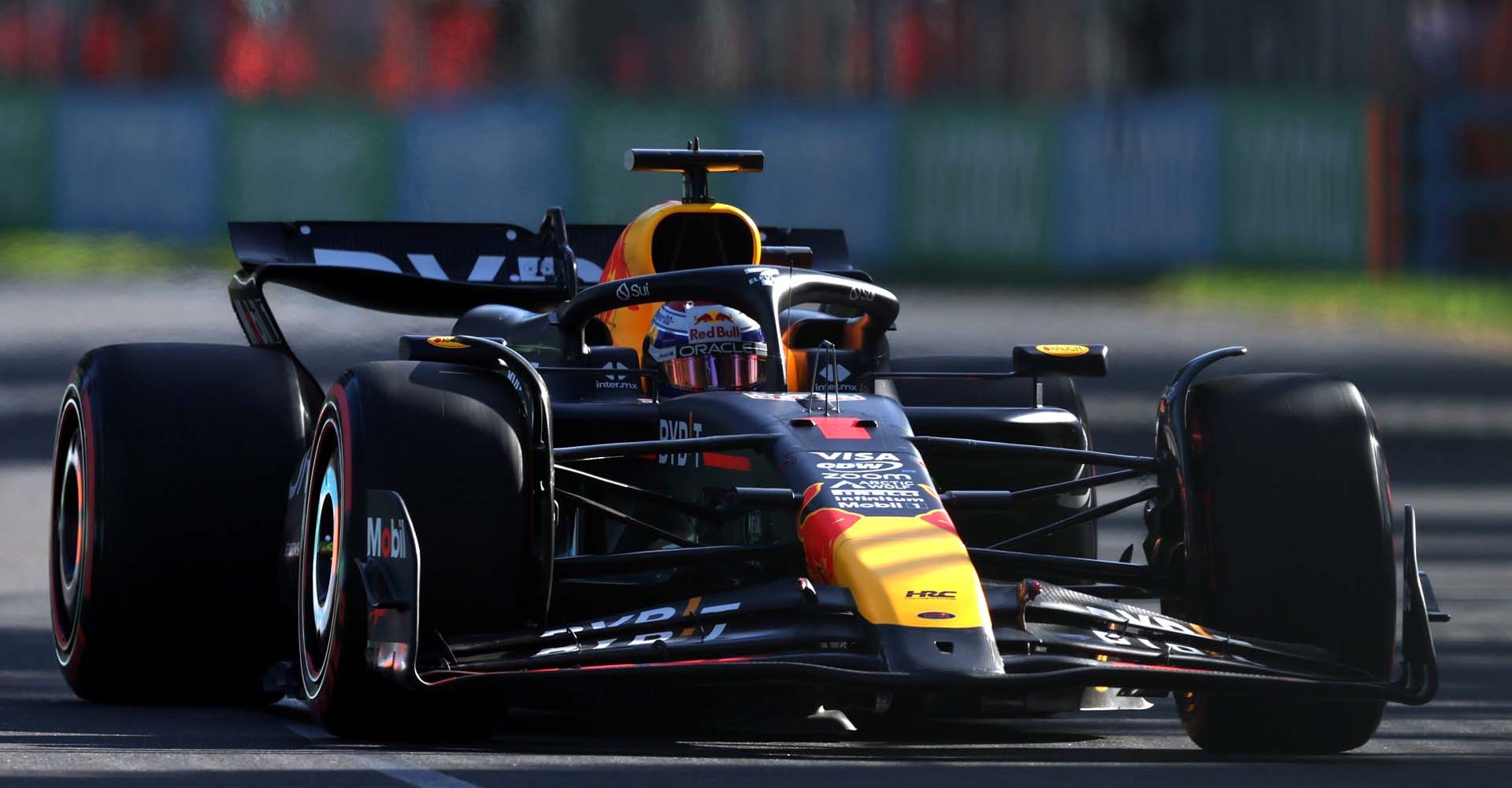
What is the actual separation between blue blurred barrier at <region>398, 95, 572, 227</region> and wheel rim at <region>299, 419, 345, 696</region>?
26000 mm

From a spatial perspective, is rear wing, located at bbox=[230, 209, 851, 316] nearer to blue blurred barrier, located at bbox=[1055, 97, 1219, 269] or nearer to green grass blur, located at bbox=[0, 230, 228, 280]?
green grass blur, located at bbox=[0, 230, 228, 280]

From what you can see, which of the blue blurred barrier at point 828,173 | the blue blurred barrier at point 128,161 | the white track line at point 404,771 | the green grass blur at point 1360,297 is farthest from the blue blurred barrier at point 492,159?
the white track line at point 404,771

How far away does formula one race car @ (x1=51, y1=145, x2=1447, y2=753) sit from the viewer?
6.50 m

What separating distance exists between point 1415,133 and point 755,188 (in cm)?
903

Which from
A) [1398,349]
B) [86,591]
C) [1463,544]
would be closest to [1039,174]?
[1398,349]

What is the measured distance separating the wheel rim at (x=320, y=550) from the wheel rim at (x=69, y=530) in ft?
3.24

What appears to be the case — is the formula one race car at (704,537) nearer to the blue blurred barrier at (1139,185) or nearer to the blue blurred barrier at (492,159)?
the blue blurred barrier at (492,159)

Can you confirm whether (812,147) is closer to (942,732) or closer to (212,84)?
(212,84)

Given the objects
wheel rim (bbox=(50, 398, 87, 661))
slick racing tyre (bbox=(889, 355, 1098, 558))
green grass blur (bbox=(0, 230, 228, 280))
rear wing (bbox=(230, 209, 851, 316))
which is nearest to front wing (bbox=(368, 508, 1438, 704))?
slick racing tyre (bbox=(889, 355, 1098, 558))

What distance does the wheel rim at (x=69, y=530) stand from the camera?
8078mm

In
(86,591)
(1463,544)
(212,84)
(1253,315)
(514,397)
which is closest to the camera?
(514,397)

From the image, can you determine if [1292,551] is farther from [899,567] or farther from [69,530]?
[69,530]

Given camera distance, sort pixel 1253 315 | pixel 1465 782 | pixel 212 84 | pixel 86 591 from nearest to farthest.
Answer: pixel 1465 782
pixel 86 591
pixel 1253 315
pixel 212 84

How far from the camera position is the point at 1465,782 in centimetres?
650
